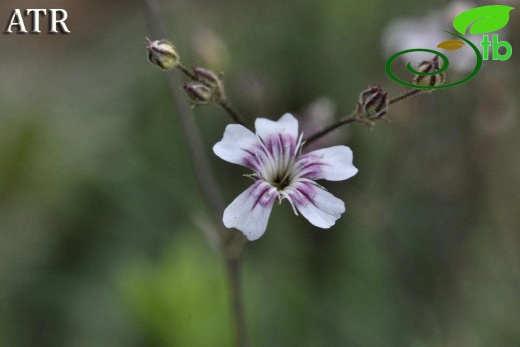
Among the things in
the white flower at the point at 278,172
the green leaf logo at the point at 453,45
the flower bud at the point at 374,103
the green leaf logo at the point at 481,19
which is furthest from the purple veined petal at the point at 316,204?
the green leaf logo at the point at 453,45

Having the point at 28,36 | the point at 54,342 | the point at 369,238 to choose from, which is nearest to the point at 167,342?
the point at 54,342

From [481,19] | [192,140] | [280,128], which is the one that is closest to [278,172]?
[280,128]

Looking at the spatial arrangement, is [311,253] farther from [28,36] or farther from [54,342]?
[28,36]

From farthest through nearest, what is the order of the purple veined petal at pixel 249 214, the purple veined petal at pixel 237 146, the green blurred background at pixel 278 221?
the green blurred background at pixel 278 221
the purple veined petal at pixel 237 146
the purple veined petal at pixel 249 214

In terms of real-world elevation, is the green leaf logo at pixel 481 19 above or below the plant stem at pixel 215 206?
above

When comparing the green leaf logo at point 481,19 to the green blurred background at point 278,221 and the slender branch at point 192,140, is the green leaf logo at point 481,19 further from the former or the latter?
the slender branch at point 192,140

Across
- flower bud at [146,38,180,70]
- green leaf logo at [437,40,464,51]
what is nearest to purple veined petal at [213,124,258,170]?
flower bud at [146,38,180,70]
